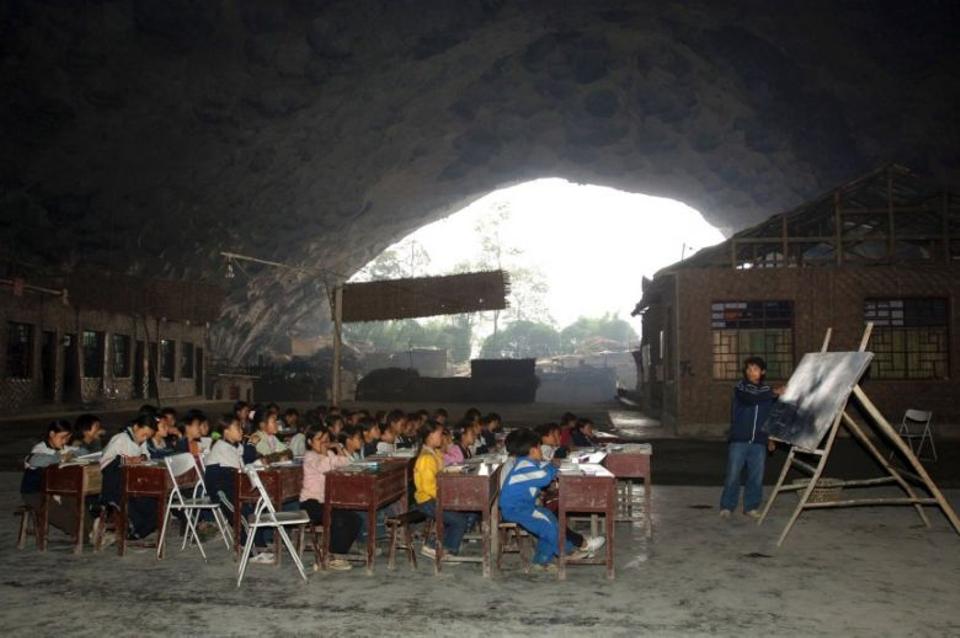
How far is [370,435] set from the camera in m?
9.03

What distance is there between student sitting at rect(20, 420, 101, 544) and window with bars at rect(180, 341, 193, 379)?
3228cm

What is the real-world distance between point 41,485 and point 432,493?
3749mm

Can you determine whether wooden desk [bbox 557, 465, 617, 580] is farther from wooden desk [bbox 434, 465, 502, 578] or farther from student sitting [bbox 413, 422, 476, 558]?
student sitting [bbox 413, 422, 476, 558]

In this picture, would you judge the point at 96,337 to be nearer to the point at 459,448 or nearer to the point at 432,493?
the point at 459,448

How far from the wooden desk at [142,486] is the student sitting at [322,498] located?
1.27 meters

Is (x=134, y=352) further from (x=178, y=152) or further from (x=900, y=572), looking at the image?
(x=900, y=572)

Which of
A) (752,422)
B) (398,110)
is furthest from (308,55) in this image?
(752,422)

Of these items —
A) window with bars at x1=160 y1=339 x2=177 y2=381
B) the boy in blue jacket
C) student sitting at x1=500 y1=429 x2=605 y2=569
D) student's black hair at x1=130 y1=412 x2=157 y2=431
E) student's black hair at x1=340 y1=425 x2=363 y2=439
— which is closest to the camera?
student sitting at x1=500 y1=429 x2=605 y2=569

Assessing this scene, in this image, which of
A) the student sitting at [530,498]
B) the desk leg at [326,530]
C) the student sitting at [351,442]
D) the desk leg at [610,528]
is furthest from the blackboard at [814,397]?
the desk leg at [326,530]

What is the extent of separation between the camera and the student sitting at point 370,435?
899 cm

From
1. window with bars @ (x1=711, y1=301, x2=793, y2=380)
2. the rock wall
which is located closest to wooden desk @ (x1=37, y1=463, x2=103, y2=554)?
window with bars @ (x1=711, y1=301, x2=793, y2=380)

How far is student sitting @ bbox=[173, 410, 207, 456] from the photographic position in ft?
26.3

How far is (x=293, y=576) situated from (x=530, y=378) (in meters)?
31.5

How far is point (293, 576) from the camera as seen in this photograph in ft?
20.7
